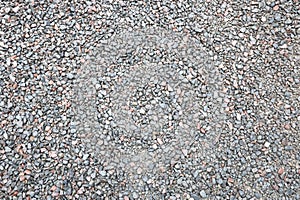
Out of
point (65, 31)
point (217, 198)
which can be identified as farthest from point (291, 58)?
point (65, 31)

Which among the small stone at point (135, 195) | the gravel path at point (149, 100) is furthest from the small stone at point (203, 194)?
the small stone at point (135, 195)

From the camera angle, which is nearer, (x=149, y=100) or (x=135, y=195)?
(x=135, y=195)

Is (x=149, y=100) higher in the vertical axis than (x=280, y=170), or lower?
higher

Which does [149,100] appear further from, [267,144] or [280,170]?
[280,170]

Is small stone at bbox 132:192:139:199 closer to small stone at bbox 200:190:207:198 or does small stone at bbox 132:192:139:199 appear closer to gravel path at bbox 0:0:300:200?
gravel path at bbox 0:0:300:200

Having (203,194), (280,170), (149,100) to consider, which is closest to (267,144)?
(280,170)

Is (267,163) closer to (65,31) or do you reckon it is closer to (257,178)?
(257,178)

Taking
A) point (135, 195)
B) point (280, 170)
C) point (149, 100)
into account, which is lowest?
point (135, 195)

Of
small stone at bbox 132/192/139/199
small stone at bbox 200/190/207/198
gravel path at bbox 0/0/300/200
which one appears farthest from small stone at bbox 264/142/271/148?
small stone at bbox 132/192/139/199

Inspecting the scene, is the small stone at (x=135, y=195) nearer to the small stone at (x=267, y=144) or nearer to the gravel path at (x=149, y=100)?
the gravel path at (x=149, y=100)
